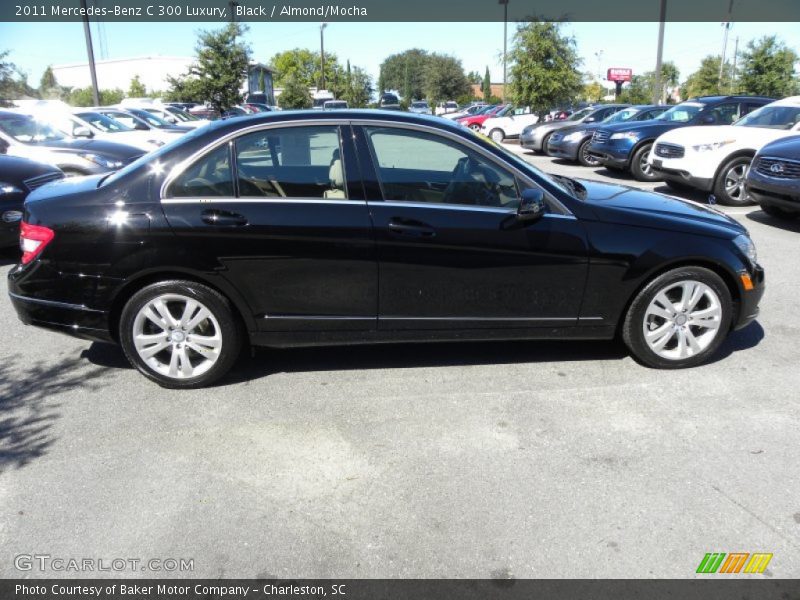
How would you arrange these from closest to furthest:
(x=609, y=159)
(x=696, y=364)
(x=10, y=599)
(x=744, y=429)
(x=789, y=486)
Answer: (x=10, y=599) → (x=789, y=486) → (x=744, y=429) → (x=696, y=364) → (x=609, y=159)

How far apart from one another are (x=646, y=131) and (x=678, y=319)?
9581 mm

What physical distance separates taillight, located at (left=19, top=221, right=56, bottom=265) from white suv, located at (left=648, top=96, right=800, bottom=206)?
9322 mm

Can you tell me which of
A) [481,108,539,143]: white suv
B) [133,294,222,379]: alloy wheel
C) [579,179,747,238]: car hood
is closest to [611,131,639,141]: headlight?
[579,179,747,238]: car hood

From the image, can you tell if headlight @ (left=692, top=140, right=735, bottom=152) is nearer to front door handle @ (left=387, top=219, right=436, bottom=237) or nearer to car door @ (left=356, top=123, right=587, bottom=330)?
car door @ (left=356, top=123, right=587, bottom=330)

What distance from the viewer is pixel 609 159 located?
1288cm

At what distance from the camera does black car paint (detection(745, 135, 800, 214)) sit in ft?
25.1

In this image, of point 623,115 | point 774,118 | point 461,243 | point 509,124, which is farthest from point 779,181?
point 509,124

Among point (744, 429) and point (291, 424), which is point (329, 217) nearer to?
point (291, 424)

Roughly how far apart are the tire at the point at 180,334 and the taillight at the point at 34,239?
630 mm

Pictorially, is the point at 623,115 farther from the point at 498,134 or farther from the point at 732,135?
the point at 498,134

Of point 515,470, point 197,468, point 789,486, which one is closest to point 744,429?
point 789,486

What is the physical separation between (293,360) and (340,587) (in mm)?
2208

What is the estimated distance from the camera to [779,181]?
781 cm

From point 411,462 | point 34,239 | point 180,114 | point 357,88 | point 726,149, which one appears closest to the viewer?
point 411,462
